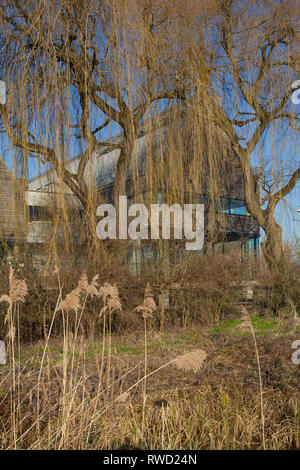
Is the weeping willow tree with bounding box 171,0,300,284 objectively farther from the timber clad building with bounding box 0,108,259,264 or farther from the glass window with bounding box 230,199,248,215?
the glass window with bounding box 230,199,248,215

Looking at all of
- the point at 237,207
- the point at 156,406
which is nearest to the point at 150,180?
the point at 156,406

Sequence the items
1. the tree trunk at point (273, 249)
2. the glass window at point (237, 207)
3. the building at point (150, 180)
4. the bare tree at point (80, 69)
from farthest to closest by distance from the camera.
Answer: the glass window at point (237, 207)
the tree trunk at point (273, 249)
the building at point (150, 180)
the bare tree at point (80, 69)

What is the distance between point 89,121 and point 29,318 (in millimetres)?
2512

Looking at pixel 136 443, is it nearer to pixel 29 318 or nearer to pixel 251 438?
pixel 251 438

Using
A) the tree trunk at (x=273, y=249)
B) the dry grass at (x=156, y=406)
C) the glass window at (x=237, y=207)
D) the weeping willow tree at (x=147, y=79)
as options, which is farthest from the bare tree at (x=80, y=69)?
the glass window at (x=237, y=207)

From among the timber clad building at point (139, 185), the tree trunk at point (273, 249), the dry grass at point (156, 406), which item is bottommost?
the dry grass at point (156, 406)

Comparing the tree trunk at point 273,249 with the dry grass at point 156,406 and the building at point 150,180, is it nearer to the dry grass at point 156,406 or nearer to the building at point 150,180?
the building at point 150,180

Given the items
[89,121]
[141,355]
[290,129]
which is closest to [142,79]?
[89,121]

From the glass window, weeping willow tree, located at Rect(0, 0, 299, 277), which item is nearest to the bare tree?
weeping willow tree, located at Rect(0, 0, 299, 277)

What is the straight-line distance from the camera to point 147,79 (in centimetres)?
Answer: 520

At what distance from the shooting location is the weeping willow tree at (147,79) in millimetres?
4531

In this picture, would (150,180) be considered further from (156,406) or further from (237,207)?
(237,207)
